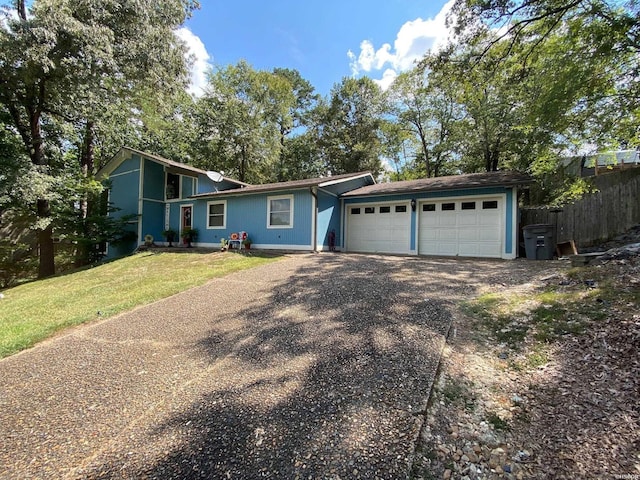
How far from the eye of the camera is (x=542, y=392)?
2.63 meters

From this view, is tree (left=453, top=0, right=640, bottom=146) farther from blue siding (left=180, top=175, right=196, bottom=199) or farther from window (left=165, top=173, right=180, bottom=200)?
window (left=165, top=173, right=180, bottom=200)

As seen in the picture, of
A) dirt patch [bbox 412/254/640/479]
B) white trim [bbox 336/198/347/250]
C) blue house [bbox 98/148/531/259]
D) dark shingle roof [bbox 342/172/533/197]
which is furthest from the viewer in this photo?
white trim [bbox 336/198/347/250]

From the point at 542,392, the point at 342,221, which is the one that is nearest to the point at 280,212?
the point at 342,221

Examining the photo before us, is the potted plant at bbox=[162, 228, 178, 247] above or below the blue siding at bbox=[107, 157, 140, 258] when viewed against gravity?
below

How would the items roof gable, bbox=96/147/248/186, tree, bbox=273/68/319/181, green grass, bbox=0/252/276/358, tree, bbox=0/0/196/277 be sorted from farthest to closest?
1. tree, bbox=273/68/319/181
2. roof gable, bbox=96/147/248/186
3. tree, bbox=0/0/196/277
4. green grass, bbox=0/252/276/358

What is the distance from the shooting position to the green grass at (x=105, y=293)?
17.3 ft

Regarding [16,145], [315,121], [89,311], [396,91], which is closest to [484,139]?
[396,91]

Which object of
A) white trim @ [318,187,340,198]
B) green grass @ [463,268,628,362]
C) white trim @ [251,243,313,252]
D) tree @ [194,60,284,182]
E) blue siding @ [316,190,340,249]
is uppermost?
tree @ [194,60,284,182]

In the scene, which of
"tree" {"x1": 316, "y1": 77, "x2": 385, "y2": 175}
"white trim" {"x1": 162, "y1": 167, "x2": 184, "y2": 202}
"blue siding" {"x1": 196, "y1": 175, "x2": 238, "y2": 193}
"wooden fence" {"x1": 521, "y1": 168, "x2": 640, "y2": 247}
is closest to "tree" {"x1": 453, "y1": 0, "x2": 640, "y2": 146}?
→ "wooden fence" {"x1": 521, "y1": 168, "x2": 640, "y2": 247}

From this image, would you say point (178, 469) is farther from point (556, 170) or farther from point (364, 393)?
point (556, 170)

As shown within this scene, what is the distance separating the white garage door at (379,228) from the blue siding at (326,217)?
630mm

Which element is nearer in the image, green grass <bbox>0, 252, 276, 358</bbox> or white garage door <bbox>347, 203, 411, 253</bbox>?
green grass <bbox>0, 252, 276, 358</bbox>

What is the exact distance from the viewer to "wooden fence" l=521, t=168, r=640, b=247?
30.4 feet

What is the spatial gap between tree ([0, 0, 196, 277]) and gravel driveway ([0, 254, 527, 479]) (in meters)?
9.88
